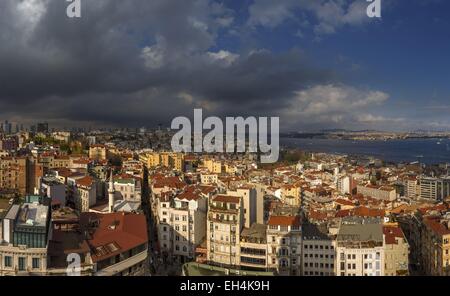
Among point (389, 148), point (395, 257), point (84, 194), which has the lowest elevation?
point (395, 257)

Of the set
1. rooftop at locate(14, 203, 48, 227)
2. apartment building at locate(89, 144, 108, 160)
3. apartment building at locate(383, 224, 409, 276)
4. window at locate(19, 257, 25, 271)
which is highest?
apartment building at locate(89, 144, 108, 160)

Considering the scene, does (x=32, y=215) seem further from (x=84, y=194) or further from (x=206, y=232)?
(x=84, y=194)

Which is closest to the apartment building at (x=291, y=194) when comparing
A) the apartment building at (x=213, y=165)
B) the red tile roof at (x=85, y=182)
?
the red tile roof at (x=85, y=182)

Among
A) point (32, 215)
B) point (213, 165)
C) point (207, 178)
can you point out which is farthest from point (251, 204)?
point (213, 165)

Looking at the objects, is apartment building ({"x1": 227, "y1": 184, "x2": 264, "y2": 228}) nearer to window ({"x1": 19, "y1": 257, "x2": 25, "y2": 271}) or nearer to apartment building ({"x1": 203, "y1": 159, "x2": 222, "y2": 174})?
window ({"x1": 19, "y1": 257, "x2": 25, "y2": 271})

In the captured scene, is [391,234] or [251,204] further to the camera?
[251,204]

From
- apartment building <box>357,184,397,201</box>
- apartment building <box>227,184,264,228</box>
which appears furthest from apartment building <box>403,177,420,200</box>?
apartment building <box>227,184,264,228</box>

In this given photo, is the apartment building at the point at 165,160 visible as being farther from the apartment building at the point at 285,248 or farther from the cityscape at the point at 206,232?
the apartment building at the point at 285,248
